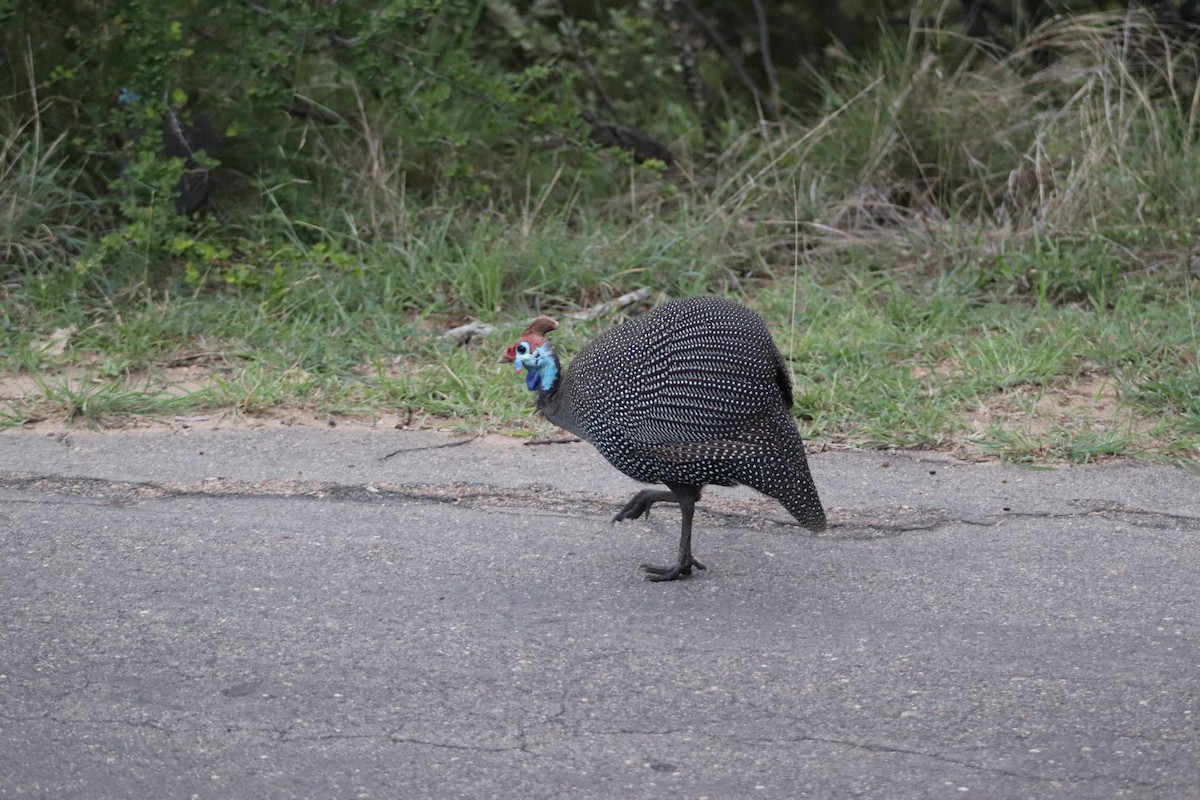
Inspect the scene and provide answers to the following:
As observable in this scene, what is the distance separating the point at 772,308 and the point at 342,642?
320 centimetres

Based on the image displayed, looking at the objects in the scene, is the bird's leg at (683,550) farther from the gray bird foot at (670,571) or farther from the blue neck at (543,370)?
the blue neck at (543,370)

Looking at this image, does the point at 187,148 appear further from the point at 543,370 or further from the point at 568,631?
the point at 568,631

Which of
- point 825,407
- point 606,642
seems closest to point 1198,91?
point 825,407

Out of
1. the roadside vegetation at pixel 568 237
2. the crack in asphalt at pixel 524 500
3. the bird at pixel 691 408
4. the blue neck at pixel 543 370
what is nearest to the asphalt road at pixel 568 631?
the crack in asphalt at pixel 524 500

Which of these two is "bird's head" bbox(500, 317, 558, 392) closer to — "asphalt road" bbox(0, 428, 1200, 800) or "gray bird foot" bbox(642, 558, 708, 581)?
"asphalt road" bbox(0, 428, 1200, 800)

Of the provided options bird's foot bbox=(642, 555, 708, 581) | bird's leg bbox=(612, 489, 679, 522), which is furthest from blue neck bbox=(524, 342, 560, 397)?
bird's foot bbox=(642, 555, 708, 581)

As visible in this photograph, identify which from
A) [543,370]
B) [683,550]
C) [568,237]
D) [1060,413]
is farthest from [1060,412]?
[568,237]

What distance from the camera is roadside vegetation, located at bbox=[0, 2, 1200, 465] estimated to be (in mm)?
5262

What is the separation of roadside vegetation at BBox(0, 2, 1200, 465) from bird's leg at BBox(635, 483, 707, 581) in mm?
1301

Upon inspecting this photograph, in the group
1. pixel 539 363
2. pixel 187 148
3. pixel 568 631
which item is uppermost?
pixel 539 363

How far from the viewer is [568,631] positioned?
3449 millimetres

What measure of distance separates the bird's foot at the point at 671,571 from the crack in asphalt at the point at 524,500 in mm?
459

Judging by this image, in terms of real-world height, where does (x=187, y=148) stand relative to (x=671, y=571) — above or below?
above

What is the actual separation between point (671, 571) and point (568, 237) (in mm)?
3254
